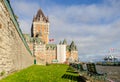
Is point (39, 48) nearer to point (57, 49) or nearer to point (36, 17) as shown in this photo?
point (57, 49)

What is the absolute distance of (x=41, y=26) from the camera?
13188 centimetres

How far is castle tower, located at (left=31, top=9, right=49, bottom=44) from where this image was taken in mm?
127938

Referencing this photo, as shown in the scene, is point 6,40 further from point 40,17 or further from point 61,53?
Answer: point 40,17

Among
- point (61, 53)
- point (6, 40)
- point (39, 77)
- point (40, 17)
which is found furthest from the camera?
point (40, 17)

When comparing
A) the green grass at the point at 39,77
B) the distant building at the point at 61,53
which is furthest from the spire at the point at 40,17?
the green grass at the point at 39,77

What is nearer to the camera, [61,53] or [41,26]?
[61,53]

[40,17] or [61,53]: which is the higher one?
[40,17]

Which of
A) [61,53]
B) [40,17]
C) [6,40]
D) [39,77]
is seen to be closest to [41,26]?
[40,17]

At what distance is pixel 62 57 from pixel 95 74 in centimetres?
11703

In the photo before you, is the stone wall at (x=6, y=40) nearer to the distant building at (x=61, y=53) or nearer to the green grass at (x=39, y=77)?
the green grass at (x=39, y=77)

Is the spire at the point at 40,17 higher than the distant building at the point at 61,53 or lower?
higher

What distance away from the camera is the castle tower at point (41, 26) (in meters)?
128

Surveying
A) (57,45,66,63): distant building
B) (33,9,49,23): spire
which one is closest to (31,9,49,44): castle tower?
(33,9,49,23): spire

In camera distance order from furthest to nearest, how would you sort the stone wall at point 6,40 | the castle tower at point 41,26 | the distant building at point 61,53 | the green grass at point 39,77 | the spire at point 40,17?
1. the spire at point 40,17
2. the distant building at point 61,53
3. the castle tower at point 41,26
4. the green grass at point 39,77
5. the stone wall at point 6,40
